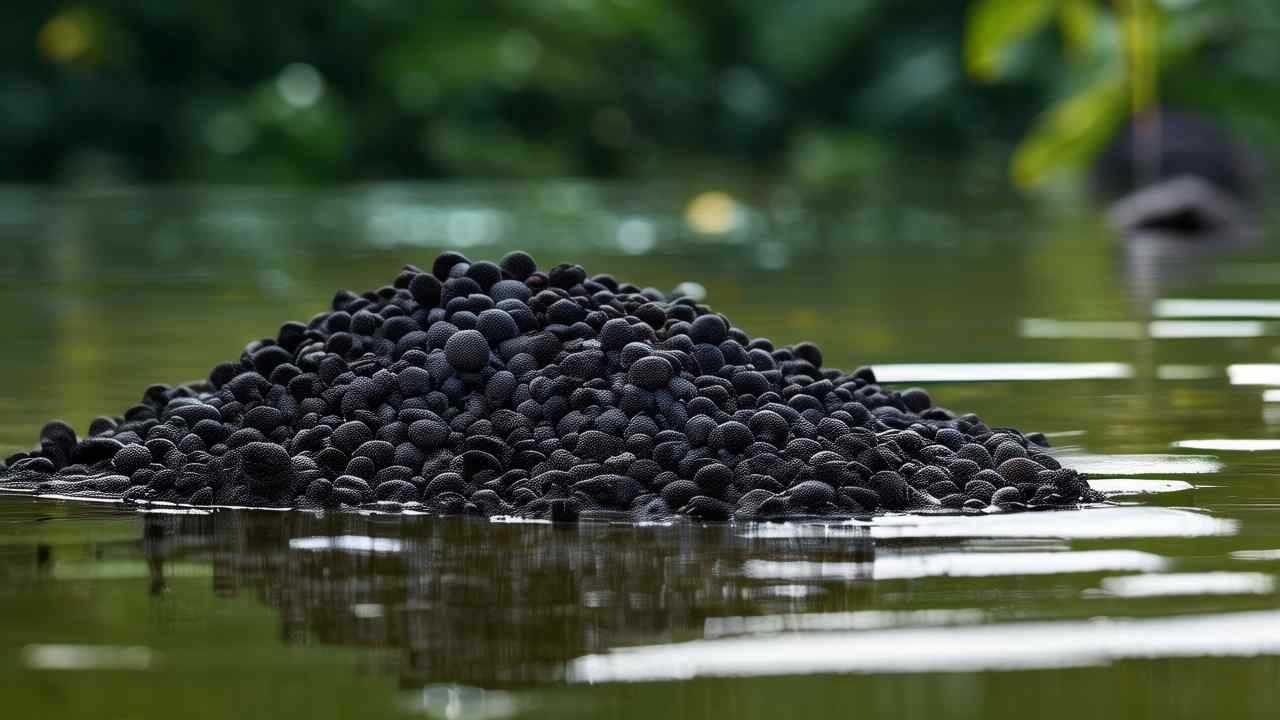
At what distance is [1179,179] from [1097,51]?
1919 mm

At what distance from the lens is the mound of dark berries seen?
2.30 meters

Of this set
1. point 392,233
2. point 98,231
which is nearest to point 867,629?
point 392,233

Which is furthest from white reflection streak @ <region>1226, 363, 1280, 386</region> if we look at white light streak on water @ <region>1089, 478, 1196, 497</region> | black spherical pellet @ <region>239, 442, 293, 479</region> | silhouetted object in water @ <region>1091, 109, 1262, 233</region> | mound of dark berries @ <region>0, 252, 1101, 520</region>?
silhouetted object in water @ <region>1091, 109, 1262, 233</region>

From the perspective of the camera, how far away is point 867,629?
163 centimetres

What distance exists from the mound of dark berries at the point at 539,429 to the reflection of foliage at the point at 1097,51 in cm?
250

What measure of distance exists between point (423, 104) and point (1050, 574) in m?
11.1

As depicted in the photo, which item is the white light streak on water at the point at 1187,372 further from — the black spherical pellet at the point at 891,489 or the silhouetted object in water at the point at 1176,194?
the silhouetted object in water at the point at 1176,194

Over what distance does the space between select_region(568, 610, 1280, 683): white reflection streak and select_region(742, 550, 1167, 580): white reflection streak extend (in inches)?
9.6

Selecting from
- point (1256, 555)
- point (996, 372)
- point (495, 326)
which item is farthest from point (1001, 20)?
point (1256, 555)

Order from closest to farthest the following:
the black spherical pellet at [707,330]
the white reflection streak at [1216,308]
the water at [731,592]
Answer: the water at [731,592], the black spherical pellet at [707,330], the white reflection streak at [1216,308]

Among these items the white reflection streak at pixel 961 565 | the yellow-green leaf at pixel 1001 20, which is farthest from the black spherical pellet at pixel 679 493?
the yellow-green leaf at pixel 1001 20

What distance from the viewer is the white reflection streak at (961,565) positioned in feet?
6.18

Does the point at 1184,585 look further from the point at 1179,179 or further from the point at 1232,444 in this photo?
the point at 1179,179

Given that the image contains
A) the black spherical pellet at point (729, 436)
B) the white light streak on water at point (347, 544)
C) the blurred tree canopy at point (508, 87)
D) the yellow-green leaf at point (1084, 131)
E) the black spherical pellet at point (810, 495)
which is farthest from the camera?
the blurred tree canopy at point (508, 87)
